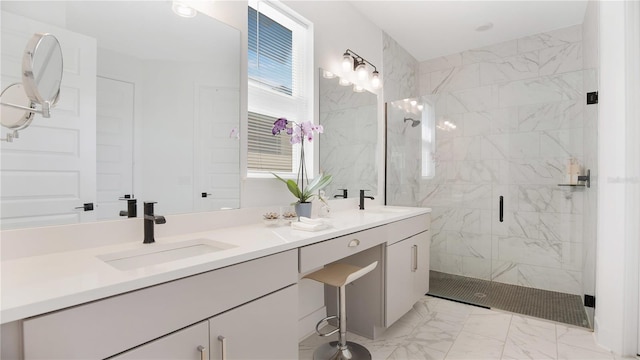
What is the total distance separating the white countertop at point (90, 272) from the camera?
638 millimetres

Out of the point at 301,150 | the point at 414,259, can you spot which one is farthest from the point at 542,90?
the point at 301,150

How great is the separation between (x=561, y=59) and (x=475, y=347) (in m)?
2.85

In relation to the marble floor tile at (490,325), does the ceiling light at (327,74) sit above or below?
above

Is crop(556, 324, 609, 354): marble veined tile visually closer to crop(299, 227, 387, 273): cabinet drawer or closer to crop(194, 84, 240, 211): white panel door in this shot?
crop(299, 227, 387, 273): cabinet drawer

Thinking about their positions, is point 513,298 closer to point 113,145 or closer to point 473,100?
point 473,100

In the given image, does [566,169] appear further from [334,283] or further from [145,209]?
[145,209]

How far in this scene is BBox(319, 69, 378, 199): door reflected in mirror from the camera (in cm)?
229

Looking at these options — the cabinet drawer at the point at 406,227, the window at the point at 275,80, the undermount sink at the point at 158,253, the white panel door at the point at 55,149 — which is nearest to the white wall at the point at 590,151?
the cabinet drawer at the point at 406,227

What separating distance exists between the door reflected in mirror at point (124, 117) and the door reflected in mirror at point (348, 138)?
0.80 m

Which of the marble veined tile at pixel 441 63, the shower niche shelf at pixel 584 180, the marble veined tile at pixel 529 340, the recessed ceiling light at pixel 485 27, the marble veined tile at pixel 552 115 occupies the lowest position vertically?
the marble veined tile at pixel 529 340

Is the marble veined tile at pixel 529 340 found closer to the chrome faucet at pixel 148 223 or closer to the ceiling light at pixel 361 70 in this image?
the chrome faucet at pixel 148 223

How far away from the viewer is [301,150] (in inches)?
80.1

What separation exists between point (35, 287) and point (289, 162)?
56.5 inches

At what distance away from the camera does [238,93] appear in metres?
1.67
